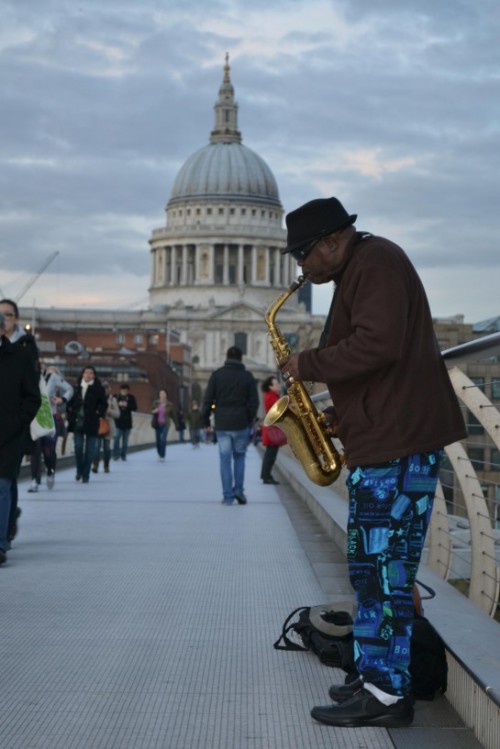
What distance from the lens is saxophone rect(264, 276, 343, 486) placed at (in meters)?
5.85

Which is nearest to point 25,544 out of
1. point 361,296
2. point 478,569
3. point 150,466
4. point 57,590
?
point 57,590

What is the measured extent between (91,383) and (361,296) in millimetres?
15216

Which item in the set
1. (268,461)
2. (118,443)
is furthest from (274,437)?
(118,443)

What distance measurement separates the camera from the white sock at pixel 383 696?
514cm

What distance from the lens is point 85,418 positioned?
19594mm

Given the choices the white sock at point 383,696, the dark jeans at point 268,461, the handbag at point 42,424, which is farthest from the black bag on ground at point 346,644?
the dark jeans at point 268,461

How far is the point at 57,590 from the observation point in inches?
326

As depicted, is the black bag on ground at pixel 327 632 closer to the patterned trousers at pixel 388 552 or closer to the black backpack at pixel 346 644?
the black backpack at pixel 346 644

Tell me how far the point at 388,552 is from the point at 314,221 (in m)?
1.18

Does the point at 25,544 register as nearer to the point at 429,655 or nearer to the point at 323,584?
the point at 323,584

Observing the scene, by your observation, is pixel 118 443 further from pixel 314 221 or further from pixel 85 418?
pixel 314 221

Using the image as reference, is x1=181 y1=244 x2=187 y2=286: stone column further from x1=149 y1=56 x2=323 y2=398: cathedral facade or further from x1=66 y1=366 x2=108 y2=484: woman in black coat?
x1=66 y1=366 x2=108 y2=484: woman in black coat

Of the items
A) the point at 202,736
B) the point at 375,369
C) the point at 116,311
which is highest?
the point at 116,311

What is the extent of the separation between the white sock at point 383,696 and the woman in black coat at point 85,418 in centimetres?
1463
